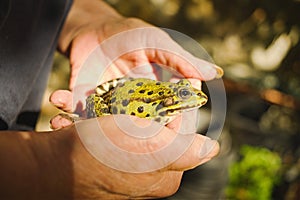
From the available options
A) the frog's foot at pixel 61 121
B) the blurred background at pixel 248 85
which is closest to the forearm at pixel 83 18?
the frog's foot at pixel 61 121

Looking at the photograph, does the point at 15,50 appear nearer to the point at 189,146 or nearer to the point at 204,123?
the point at 189,146

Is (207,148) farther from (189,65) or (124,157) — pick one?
(189,65)

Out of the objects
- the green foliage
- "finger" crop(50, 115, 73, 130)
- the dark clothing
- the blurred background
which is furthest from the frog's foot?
the green foliage

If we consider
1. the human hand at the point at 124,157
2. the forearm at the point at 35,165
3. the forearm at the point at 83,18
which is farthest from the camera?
the forearm at the point at 83,18

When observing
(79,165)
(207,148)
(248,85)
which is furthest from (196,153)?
(248,85)

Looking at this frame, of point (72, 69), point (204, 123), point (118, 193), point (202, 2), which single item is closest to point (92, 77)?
point (72, 69)

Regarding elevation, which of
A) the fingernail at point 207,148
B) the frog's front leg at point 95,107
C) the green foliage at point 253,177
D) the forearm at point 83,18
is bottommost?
the green foliage at point 253,177

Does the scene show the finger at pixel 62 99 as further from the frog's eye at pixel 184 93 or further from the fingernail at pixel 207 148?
the fingernail at pixel 207 148
